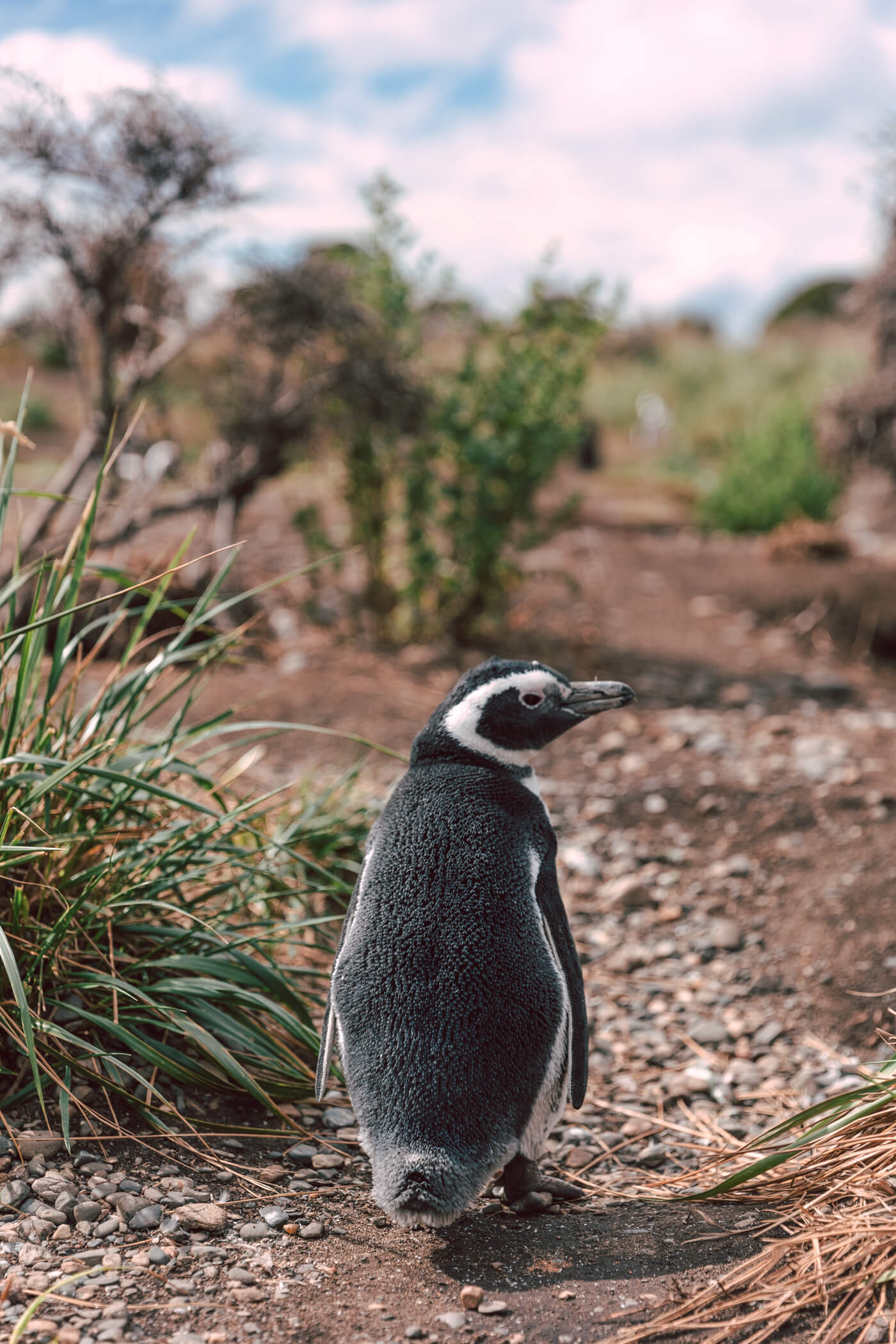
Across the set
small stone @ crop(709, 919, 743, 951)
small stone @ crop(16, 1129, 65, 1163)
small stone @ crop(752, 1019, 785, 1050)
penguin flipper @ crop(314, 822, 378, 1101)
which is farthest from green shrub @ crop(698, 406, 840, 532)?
small stone @ crop(16, 1129, 65, 1163)

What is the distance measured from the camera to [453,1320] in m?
1.89

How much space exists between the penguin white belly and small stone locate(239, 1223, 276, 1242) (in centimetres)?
50

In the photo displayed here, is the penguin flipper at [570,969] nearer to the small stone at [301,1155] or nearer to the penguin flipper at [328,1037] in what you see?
the penguin flipper at [328,1037]

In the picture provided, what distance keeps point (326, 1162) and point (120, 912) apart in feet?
2.40

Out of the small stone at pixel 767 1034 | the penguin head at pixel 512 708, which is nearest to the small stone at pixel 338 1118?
the penguin head at pixel 512 708

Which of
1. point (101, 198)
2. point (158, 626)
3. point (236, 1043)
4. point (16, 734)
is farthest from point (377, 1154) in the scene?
point (101, 198)

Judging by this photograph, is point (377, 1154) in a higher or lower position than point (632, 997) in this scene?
higher

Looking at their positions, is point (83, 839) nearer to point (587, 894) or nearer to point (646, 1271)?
point (646, 1271)

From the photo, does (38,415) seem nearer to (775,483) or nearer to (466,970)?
(775,483)

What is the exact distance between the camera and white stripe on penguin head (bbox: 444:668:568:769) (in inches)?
92.3

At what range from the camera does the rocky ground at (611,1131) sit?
1924 millimetres

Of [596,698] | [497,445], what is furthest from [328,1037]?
[497,445]

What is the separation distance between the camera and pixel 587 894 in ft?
13.8

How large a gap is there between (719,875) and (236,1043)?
2.13 meters
